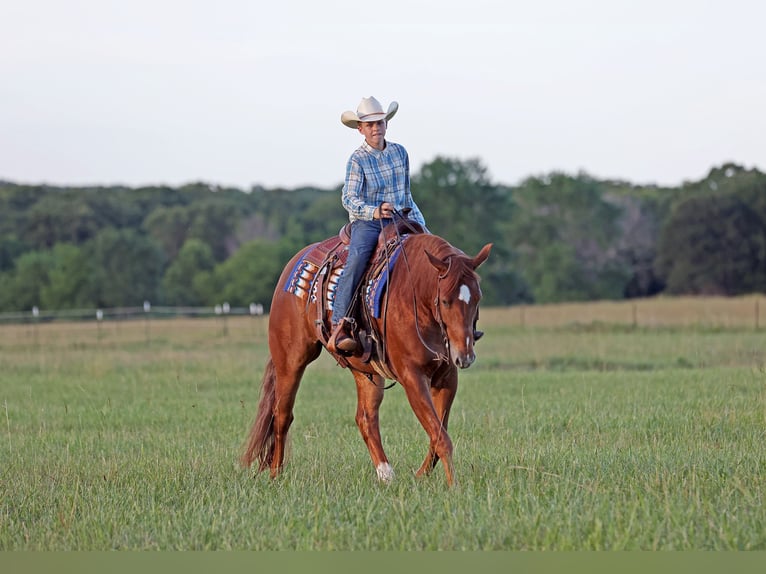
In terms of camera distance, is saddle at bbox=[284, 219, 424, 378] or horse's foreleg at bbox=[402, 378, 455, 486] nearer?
horse's foreleg at bbox=[402, 378, 455, 486]

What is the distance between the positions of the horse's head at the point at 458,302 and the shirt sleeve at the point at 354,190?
1270 mm

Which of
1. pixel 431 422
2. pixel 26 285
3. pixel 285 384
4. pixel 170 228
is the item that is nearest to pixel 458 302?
pixel 431 422

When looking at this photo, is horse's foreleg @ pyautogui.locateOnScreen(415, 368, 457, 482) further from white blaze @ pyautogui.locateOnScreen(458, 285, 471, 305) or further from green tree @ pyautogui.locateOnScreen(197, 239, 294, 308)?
green tree @ pyautogui.locateOnScreen(197, 239, 294, 308)

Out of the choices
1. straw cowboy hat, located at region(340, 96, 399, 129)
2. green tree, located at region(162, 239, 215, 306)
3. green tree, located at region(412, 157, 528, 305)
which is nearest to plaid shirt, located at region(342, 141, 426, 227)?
straw cowboy hat, located at region(340, 96, 399, 129)

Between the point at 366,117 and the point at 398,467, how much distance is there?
9.71 ft

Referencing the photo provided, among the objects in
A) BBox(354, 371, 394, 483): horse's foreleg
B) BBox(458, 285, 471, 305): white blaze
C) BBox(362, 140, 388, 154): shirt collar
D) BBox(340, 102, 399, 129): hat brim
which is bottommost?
BBox(354, 371, 394, 483): horse's foreleg

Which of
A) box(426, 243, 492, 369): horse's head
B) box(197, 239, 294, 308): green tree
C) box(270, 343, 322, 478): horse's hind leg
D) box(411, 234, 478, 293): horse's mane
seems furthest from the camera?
box(197, 239, 294, 308): green tree

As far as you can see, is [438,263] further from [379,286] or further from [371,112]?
[371,112]

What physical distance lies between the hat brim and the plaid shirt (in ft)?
0.69

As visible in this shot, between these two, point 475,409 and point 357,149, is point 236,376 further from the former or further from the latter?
point 357,149

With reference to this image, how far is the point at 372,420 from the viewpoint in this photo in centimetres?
902

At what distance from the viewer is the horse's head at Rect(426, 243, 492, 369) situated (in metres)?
7.45

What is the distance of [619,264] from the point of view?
72875mm

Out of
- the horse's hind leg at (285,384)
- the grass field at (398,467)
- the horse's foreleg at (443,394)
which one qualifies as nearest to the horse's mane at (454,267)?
the horse's foreleg at (443,394)
